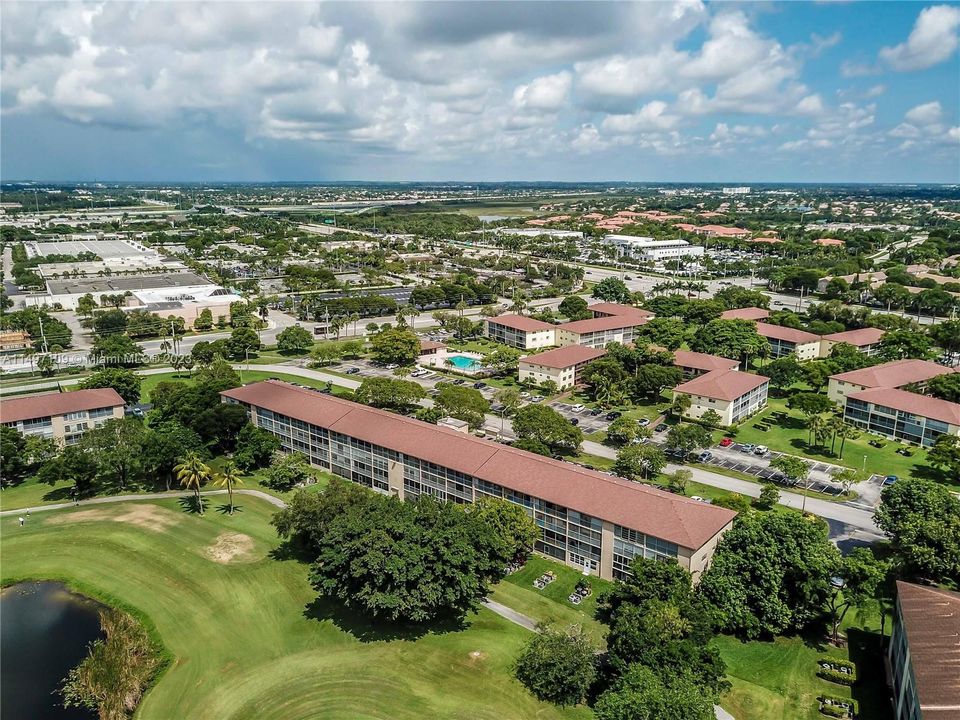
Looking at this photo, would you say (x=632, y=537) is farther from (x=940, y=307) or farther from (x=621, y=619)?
(x=940, y=307)

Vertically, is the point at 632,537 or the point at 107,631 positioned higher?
the point at 632,537

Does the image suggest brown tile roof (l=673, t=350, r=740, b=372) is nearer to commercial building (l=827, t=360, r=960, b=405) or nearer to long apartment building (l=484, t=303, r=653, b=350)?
commercial building (l=827, t=360, r=960, b=405)

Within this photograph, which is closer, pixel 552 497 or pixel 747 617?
pixel 747 617

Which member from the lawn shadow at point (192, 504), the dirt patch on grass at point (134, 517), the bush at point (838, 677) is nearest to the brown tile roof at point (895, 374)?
the bush at point (838, 677)

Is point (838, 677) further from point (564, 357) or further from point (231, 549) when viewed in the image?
point (564, 357)

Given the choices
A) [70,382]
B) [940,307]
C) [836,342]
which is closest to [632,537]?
[836,342]

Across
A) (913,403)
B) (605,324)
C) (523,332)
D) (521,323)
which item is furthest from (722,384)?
(521,323)

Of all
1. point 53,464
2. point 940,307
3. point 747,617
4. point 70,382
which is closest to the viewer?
point 747,617
